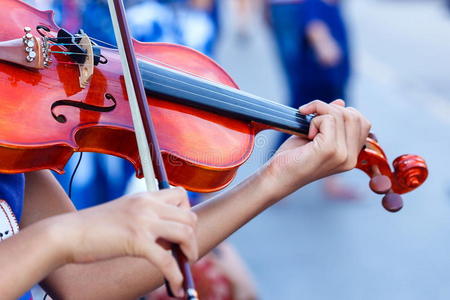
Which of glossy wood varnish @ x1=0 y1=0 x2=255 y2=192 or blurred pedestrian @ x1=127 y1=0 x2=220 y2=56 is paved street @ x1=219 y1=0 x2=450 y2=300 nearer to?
glossy wood varnish @ x1=0 y1=0 x2=255 y2=192

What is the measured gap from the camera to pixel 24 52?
1.15 m

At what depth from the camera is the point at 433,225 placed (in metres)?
3.55

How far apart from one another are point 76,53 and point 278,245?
2.32 meters

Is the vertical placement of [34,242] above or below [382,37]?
below

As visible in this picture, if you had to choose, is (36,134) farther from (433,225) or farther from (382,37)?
(382,37)

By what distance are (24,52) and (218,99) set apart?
34cm

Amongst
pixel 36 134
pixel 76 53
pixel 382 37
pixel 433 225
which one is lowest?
pixel 433 225

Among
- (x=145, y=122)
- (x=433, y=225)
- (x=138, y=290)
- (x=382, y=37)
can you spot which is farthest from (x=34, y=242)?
(x=382, y=37)

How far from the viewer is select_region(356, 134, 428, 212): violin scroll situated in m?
1.29

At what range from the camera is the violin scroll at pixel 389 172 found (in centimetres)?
129

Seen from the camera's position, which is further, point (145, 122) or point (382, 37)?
point (382, 37)

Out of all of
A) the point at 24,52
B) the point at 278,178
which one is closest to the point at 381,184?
the point at 278,178

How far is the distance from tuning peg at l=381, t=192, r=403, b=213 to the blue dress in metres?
0.62

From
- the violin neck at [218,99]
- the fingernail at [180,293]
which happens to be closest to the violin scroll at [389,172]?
the violin neck at [218,99]
